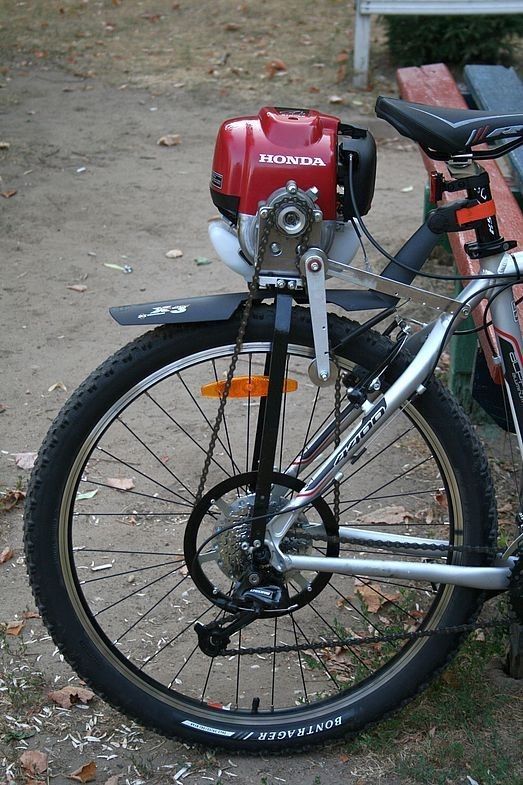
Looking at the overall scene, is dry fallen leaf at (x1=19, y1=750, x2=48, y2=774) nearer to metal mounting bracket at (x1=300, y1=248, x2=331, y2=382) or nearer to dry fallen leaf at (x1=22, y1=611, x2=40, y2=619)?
dry fallen leaf at (x1=22, y1=611, x2=40, y2=619)

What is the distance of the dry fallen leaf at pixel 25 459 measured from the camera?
12.6ft

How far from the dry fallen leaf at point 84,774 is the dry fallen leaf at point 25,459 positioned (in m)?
1.45

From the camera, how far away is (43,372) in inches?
175

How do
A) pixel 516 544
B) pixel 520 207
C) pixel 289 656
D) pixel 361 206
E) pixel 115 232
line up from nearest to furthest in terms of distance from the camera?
pixel 361 206 → pixel 516 544 → pixel 289 656 → pixel 520 207 → pixel 115 232

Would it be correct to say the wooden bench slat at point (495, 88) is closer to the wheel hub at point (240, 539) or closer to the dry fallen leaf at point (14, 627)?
the wheel hub at point (240, 539)

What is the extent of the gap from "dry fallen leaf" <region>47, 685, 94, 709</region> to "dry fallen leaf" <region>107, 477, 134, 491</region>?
988 millimetres

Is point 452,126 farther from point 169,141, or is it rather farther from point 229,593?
point 169,141

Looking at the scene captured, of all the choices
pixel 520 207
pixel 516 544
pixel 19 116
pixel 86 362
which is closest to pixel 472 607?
pixel 516 544

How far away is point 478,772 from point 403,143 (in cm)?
533

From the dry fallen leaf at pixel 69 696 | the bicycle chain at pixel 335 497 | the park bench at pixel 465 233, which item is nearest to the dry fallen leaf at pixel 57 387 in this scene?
the park bench at pixel 465 233

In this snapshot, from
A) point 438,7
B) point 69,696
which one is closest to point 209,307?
point 69,696

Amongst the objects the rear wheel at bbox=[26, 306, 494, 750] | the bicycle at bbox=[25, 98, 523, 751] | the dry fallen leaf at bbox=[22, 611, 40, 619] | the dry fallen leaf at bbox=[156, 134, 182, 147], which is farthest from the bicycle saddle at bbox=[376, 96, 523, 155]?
the dry fallen leaf at bbox=[156, 134, 182, 147]

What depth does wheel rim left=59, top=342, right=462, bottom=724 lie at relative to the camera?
8.22 feet

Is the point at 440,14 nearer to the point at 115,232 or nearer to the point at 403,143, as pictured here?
the point at 403,143
